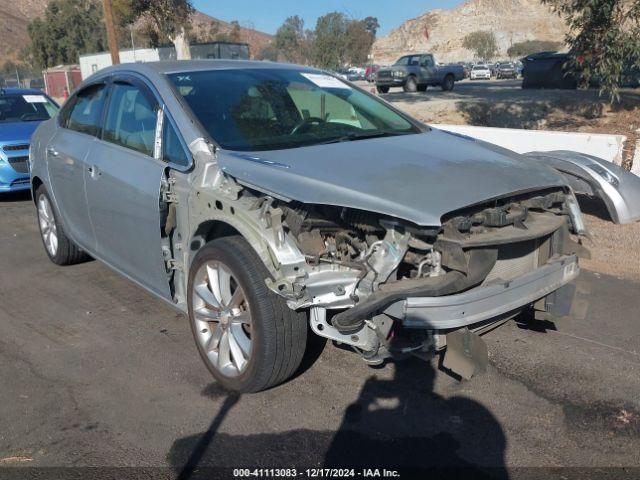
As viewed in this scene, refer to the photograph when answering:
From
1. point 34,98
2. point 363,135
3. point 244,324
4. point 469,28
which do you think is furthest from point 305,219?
point 469,28

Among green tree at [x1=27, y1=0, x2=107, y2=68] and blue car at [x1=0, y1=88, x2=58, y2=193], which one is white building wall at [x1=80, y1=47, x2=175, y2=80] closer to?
blue car at [x1=0, y1=88, x2=58, y2=193]

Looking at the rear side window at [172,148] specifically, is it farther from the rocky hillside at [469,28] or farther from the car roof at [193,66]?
the rocky hillside at [469,28]

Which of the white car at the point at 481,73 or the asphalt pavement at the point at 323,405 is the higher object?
the white car at the point at 481,73

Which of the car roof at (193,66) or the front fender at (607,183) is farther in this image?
the front fender at (607,183)

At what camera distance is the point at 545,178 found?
352cm

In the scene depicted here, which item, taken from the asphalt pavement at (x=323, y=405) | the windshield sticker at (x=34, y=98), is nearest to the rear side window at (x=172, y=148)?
the asphalt pavement at (x=323, y=405)

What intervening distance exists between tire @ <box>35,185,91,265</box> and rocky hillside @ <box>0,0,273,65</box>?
76.5 m

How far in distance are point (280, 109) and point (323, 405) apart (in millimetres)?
2022

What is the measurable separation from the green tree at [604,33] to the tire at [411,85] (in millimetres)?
20512

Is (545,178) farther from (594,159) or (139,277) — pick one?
(594,159)

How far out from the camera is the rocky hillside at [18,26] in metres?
86.4

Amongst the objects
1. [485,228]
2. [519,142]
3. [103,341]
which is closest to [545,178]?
[485,228]

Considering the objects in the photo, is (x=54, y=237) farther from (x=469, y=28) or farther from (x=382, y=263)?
(x=469, y=28)

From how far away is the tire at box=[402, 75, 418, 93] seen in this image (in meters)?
29.4
